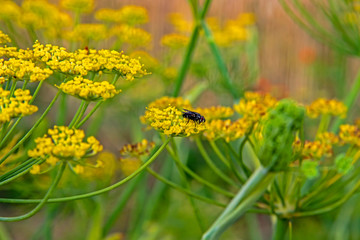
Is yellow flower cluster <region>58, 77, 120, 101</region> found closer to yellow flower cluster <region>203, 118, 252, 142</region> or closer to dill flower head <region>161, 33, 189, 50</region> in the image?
yellow flower cluster <region>203, 118, 252, 142</region>

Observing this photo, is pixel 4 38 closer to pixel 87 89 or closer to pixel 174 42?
pixel 87 89

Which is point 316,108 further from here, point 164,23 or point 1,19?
point 164,23

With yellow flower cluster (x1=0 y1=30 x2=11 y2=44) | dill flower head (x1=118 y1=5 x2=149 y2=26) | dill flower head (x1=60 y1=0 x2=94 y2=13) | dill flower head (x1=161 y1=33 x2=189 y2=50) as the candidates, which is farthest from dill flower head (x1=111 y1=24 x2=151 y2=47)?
yellow flower cluster (x1=0 y1=30 x2=11 y2=44)

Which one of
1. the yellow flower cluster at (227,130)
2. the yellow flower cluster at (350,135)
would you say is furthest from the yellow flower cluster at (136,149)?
the yellow flower cluster at (350,135)

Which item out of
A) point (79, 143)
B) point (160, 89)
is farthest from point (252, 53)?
point (79, 143)

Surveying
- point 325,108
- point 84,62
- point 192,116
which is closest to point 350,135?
point 325,108
